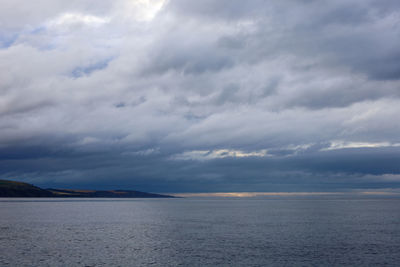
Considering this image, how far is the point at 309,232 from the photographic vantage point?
96.1 metres

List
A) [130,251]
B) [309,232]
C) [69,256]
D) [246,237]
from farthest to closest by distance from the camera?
[309,232] → [246,237] → [130,251] → [69,256]

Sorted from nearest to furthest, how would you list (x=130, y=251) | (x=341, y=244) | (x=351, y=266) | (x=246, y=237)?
(x=351, y=266)
(x=130, y=251)
(x=341, y=244)
(x=246, y=237)

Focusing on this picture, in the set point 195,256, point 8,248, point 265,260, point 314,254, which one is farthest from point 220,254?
point 8,248

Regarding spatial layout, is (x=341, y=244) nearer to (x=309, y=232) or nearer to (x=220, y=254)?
(x=309, y=232)

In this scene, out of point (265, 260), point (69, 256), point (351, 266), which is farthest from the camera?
point (69, 256)

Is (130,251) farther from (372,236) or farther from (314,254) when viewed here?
(372,236)

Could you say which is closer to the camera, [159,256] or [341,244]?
[159,256]

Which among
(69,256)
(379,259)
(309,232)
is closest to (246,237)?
(309,232)

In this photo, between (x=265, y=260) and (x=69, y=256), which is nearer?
(x=265, y=260)

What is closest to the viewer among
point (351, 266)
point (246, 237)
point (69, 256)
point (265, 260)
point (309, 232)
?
point (351, 266)

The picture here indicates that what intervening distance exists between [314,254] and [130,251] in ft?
105

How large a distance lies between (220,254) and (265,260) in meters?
8.62

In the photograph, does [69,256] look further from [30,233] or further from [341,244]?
[341,244]

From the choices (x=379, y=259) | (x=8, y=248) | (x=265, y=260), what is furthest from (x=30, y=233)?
(x=379, y=259)
